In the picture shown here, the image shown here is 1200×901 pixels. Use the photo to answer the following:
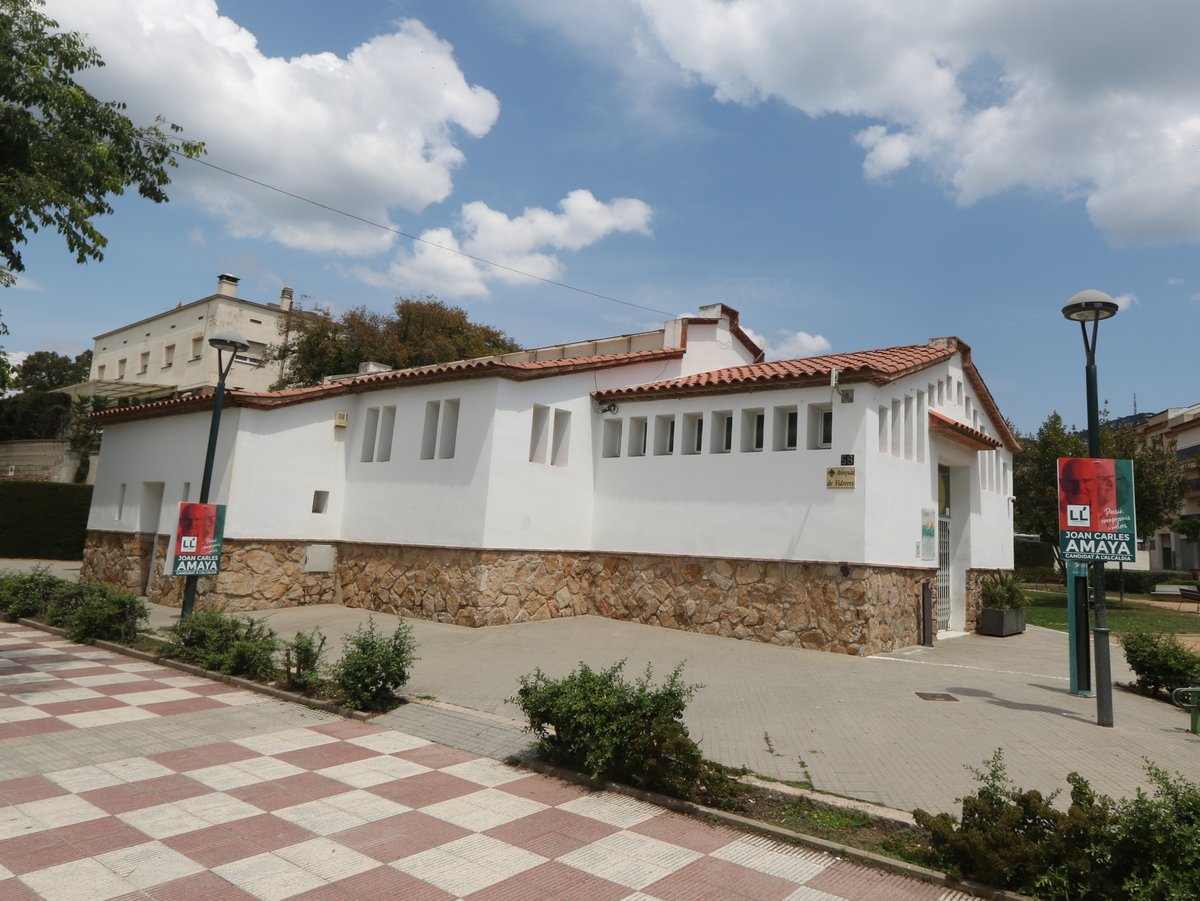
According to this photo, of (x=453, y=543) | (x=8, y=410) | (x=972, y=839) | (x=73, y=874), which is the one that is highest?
(x=8, y=410)

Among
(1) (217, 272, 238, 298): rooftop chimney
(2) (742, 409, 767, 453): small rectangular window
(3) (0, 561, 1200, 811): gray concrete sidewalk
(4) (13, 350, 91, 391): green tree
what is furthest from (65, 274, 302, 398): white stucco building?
(2) (742, 409, 767, 453): small rectangular window

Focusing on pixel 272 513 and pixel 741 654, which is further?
pixel 272 513

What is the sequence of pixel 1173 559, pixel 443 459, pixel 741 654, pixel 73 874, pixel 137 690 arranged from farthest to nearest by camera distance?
1. pixel 1173 559
2. pixel 443 459
3. pixel 741 654
4. pixel 137 690
5. pixel 73 874

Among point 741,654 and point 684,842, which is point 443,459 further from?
point 684,842

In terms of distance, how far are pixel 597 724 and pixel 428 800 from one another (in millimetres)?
1423

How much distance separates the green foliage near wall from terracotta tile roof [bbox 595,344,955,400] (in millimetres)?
23293

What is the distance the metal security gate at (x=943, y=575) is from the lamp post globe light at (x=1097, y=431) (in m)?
7.42

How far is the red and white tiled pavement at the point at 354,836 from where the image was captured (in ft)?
14.0

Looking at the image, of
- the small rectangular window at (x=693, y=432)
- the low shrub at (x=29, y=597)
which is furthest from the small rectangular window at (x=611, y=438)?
the low shrub at (x=29, y=597)

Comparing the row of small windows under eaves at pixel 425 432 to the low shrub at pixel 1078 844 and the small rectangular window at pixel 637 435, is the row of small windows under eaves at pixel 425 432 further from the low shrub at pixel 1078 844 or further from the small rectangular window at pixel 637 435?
the low shrub at pixel 1078 844

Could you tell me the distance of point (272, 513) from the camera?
15.6 metres

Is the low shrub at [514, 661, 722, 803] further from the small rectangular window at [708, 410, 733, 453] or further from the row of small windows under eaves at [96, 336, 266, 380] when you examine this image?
the row of small windows under eaves at [96, 336, 266, 380]

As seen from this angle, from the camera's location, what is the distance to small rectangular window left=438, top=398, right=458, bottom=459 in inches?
603

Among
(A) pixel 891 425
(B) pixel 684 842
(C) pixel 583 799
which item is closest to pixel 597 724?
(C) pixel 583 799
